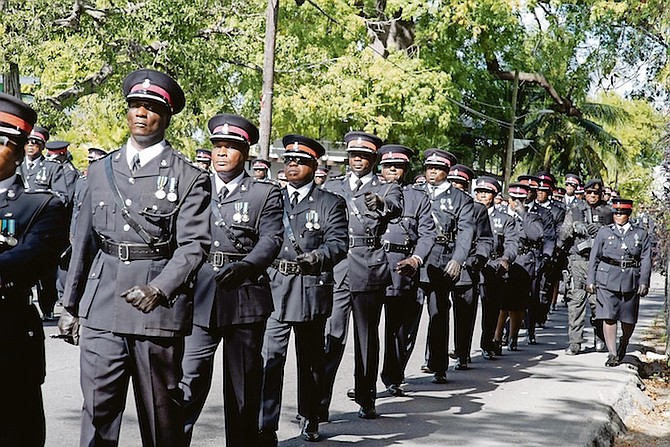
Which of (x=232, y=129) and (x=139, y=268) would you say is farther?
(x=232, y=129)

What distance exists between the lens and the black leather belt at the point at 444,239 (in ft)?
38.3

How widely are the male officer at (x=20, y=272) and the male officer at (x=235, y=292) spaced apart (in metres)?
1.42

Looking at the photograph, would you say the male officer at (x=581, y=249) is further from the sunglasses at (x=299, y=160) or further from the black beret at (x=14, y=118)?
the black beret at (x=14, y=118)

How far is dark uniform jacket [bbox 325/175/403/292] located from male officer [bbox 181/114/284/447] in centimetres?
209

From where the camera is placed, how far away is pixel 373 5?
34812mm

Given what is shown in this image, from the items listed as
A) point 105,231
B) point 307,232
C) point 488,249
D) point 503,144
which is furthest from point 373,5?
point 105,231

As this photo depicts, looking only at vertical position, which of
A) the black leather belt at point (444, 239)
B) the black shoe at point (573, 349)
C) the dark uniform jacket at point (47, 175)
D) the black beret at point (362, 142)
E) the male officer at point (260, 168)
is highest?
the male officer at point (260, 168)

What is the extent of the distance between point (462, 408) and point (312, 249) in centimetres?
259

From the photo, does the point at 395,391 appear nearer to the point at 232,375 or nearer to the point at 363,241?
the point at 363,241

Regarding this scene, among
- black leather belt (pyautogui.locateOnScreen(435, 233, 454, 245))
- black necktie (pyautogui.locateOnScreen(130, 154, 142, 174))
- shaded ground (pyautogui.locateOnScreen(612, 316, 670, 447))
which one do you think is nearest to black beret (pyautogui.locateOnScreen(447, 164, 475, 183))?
black leather belt (pyautogui.locateOnScreen(435, 233, 454, 245))

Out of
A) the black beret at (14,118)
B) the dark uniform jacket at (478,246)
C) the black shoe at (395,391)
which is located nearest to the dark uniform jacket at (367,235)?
the black shoe at (395,391)

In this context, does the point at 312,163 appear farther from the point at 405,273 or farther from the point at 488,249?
the point at 488,249

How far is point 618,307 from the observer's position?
44.7ft

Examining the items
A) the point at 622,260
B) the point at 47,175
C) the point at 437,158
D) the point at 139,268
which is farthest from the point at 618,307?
the point at 139,268
